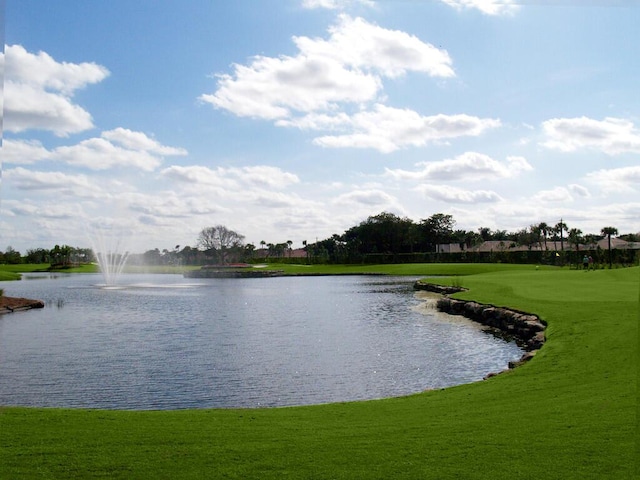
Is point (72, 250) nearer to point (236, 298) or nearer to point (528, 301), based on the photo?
point (236, 298)

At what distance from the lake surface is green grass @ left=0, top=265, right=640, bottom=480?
10.7 feet

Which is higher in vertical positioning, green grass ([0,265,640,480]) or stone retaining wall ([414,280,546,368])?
green grass ([0,265,640,480])

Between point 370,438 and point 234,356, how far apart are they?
1098 centimetres

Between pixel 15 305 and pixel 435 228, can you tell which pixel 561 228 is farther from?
pixel 15 305

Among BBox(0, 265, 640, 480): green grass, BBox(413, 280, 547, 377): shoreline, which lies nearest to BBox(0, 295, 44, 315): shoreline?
BBox(413, 280, 547, 377): shoreline

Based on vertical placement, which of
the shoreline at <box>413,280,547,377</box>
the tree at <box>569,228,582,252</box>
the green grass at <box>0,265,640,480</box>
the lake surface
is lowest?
the lake surface

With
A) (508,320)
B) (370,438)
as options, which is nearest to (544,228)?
(508,320)

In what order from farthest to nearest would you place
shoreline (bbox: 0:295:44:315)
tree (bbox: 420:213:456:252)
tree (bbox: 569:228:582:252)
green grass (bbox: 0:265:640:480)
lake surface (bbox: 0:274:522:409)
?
tree (bbox: 420:213:456:252), tree (bbox: 569:228:582:252), shoreline (bbox: 0:295:44:315), lake surface (bbox: 0:274:522:409), green grass (bbox: 0:265:640:480)

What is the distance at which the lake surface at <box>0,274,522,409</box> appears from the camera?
13.0 meters

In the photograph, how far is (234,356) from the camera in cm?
1755

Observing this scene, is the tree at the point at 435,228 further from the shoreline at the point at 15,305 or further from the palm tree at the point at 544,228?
the shoreline at the point at 15,305

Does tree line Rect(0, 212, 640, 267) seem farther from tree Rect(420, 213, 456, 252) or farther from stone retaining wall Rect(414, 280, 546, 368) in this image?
stone retaining wall Rect(414, 280, 546, 368)

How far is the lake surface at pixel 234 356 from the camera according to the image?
1301 centimetres

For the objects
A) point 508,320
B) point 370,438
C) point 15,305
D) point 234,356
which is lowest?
point 234,356
